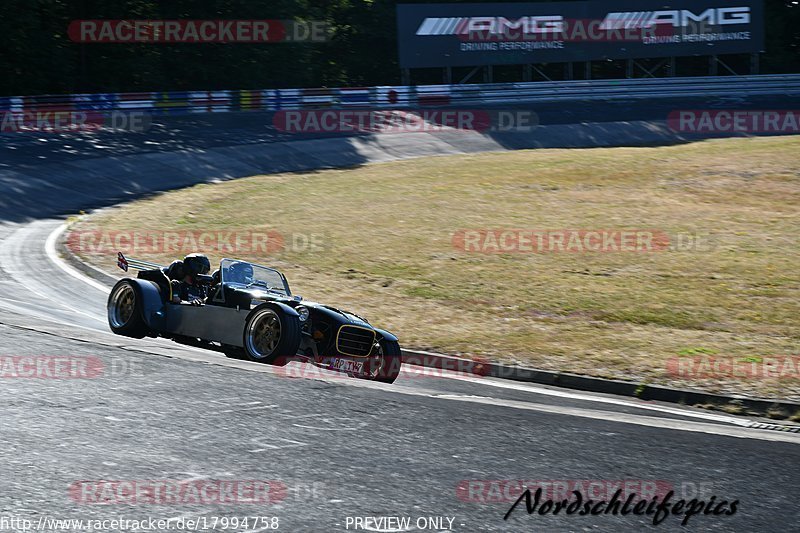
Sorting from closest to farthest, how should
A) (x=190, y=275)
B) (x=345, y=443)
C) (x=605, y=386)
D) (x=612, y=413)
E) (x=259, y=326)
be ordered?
(x=345, y=443) < (x=612, y=413) < (x=259, y=326) < (x=605, y=386) < (x=190, y=275)

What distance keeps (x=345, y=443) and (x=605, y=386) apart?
4.55 meters

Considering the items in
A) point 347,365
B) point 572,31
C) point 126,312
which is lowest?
point 347,365

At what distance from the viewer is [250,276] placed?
10.8m

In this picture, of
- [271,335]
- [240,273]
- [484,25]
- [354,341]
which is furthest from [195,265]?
[484,25]

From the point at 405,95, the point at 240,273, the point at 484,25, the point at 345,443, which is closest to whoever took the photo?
the point at 345,443

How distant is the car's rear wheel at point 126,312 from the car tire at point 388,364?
9.52 ft

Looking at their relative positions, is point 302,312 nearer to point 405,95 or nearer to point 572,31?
point 405,95

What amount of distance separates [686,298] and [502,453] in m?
8.97

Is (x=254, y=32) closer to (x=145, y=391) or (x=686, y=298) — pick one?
(x=686, y=298)

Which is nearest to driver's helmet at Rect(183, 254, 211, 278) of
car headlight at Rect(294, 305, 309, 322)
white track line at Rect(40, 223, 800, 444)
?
white track line at Rect(40, 223, 800, 444)

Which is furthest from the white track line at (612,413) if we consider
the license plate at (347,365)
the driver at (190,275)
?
the driver at (190,275)

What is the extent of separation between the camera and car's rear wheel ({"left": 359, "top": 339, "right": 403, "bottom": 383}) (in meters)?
10.2

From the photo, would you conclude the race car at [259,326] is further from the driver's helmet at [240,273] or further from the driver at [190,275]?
the driver at [190,275]

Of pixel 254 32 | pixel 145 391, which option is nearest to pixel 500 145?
pixel 254 32
